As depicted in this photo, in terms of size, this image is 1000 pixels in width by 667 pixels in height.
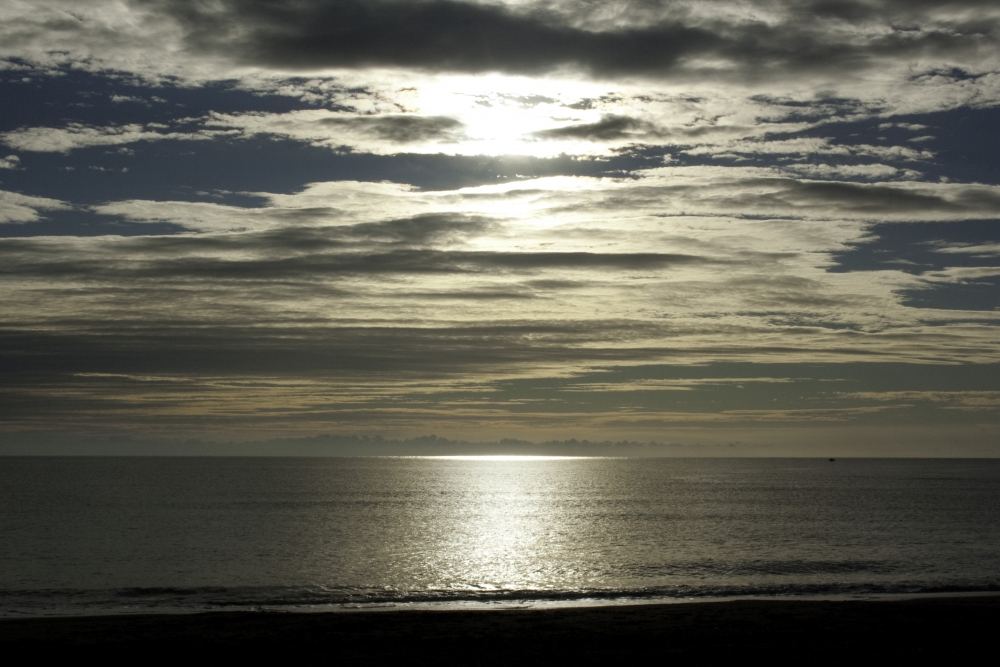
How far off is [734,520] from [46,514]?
72.9 m

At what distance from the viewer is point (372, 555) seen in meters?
57.4

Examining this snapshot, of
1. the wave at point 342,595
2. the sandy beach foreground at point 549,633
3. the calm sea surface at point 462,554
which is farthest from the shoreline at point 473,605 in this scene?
the sandy beach foreground at point 549,633

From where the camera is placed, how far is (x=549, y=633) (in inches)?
1141

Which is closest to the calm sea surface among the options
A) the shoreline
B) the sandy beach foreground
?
the shoreline

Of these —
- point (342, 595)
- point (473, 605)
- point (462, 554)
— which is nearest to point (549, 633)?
point (473, 605)

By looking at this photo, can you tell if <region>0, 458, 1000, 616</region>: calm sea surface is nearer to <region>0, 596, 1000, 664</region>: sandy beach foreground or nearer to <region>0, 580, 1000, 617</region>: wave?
<region>0, 580, 1000, 617</region>: wave

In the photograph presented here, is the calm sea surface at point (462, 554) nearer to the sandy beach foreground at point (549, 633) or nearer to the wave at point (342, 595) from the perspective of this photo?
the wave at point (342, 595)

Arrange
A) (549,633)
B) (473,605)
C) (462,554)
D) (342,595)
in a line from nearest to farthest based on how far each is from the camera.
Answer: (549,633), (473,605), (342,595), (462,554)

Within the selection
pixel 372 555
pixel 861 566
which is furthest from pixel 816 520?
pixel 372 555

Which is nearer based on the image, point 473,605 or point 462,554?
point 473,605

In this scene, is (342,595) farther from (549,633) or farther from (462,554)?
(462,554)

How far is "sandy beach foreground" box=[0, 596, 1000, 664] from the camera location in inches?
1022

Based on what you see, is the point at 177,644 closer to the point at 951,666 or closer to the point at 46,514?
the point at 951,666

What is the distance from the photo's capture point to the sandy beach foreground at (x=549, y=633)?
85.2 feet
